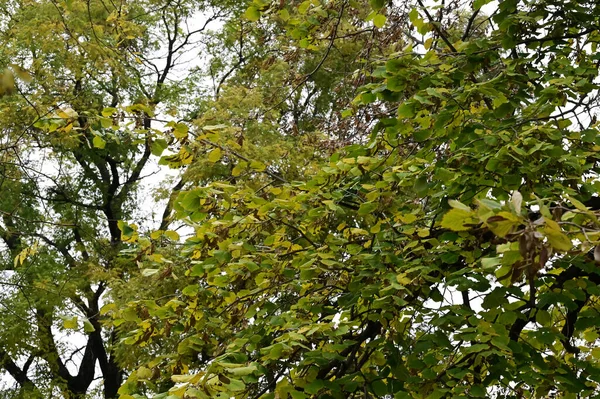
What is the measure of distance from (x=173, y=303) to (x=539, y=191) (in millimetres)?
1843

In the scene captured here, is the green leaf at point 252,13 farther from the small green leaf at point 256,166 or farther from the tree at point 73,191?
the tree at point 73,191

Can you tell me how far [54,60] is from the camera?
1112 cm

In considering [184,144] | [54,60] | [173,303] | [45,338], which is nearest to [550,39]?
[184,144]

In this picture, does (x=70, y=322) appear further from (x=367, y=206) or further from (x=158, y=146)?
(x=367, y=206)

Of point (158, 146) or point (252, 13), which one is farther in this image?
point (252, 13)

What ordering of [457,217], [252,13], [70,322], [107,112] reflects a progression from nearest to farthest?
[457,217], [70,322], [107,112], [252,13]

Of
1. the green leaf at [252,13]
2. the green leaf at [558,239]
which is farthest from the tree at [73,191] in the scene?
the green leaf at [558,239]

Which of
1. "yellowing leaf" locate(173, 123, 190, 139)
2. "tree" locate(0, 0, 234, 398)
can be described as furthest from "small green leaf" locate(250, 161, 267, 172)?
"tree" locate(0, 0, 234, 398)

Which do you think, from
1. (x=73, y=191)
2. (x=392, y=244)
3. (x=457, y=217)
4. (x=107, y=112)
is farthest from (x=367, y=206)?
(x=73, y=191)

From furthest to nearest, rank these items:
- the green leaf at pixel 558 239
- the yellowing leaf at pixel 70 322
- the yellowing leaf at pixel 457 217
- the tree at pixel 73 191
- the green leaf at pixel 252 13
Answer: the tree at pixel 73 191 → the green leaf at pixel 252 13 → the yellowing leaf at pixel 70 322 → the yellowing leaf at pixel 457 217 → the green leaf at pixel 558 239

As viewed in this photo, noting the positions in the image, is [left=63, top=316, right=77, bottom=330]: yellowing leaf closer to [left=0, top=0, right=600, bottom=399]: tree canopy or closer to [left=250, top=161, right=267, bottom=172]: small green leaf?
[left=0, top=0, right=600, bottom=399]: tree canopy

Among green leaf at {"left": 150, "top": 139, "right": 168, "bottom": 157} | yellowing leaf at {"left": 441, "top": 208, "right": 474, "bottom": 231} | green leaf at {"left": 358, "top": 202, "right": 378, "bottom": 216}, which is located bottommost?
yellowing leaf at {"left": 441, "top": 208, "right": 474, "bottom": 231}

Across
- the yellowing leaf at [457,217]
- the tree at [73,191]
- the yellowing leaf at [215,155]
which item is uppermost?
Result: the tree at [73,191]

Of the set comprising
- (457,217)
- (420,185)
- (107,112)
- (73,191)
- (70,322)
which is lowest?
(457,217)
